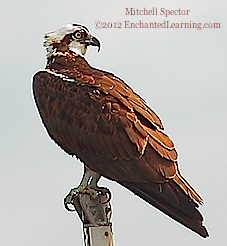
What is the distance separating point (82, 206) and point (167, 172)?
3.54 ft

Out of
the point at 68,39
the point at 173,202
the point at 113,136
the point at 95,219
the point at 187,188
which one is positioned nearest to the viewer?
the point at 95,219

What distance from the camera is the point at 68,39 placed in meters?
9.69

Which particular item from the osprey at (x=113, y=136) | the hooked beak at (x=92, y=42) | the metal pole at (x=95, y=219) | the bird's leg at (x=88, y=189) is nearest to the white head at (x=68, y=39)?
the hooked beak at (x=92, y=42)

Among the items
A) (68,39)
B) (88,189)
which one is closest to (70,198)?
(88,189)

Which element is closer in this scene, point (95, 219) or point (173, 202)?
point (95, 219)

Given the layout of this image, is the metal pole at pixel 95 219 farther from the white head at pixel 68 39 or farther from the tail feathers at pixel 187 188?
the white head at pixel 68 39

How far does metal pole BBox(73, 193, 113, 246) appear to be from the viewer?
7.18m

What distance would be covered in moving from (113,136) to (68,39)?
7.26 ft

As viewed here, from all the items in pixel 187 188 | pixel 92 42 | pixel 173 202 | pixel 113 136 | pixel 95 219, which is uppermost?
pixel 92 42

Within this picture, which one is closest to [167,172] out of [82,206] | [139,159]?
[139,159]

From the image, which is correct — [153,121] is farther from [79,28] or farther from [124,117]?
[79,28]

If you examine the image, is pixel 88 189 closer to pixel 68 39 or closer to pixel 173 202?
pixel 173 202

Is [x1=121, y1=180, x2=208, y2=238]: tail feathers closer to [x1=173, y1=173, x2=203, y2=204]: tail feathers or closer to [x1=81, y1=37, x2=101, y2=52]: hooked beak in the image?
[x1=173, y1=173, x2=203, y2=204]: tail feathers

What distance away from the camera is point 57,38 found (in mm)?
9688
